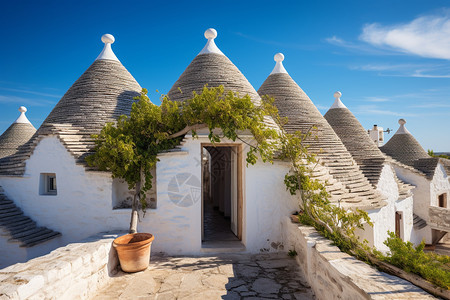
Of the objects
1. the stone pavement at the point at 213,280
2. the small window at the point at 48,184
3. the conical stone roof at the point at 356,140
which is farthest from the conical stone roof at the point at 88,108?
the conical stone roof at the point at 356,140

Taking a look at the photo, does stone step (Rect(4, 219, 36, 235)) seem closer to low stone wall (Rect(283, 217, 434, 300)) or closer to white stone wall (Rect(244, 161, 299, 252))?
white stone wall (Rect(244, 161, 299, 252))

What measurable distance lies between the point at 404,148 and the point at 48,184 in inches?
654

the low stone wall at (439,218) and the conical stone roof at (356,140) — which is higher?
the conical stone roof at (356,140)

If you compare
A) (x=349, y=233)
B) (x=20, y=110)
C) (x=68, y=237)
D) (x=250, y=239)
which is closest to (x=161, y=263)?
(x=250, y=239)

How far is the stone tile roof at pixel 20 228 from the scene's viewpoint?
550 centimetres

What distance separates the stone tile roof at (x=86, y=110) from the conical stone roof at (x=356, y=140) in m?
8.18

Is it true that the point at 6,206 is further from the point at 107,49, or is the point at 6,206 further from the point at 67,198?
the point at 107,49

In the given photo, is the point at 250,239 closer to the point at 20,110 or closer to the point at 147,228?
the point at 147,228

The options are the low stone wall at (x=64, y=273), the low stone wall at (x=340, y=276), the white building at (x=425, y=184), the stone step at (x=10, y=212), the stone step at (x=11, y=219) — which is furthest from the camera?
the white building at (x=425, y=184)

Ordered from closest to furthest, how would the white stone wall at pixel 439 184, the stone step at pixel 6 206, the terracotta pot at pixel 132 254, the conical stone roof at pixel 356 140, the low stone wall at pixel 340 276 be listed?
1. the low stone wall at pixel 340 276
2. the terracotta pot at pixel 132 254
3. the stone step at pixel 6 206
4. the conical stone roof at pixel 356 140
5. the white stone wall at pixel 439 184

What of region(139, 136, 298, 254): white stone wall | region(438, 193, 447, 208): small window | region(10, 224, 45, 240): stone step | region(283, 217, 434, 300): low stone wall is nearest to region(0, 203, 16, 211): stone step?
region(10, 224, 45, 240): stone step

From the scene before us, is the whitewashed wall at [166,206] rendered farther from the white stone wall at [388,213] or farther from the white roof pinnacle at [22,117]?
the white roof pinnacle at [22,117]

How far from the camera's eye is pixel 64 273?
321cm

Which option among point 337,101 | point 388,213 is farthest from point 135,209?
point 337,101
